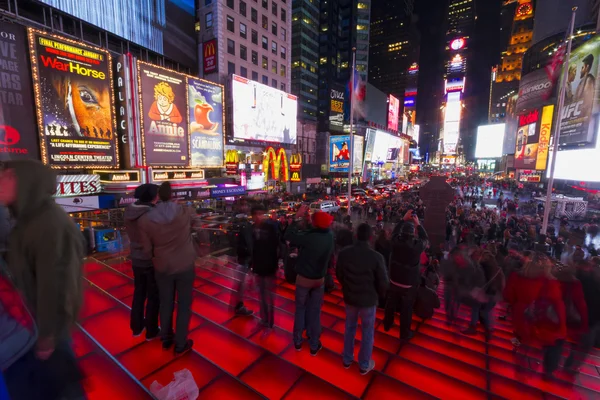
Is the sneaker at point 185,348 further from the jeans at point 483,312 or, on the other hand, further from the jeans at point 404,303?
the jeans at point 483,312

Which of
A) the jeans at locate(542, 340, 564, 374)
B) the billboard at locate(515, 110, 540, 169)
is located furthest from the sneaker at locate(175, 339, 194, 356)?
the billboard at locate(515, 110, 540, 169)

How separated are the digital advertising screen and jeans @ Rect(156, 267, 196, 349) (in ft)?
156

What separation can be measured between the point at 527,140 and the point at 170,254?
53717 millimetres

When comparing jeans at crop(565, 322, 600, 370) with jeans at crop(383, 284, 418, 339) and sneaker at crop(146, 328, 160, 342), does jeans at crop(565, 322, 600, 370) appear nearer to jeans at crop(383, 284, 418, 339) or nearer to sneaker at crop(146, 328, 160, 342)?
jeans at crop(383, 284, 418, 339)

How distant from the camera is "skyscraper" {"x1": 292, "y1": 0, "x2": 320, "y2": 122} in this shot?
61281 mm

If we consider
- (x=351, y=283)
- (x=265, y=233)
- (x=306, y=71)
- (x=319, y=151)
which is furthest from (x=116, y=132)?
(x=306, y=71)

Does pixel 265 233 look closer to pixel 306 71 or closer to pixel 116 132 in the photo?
pixel 116 132

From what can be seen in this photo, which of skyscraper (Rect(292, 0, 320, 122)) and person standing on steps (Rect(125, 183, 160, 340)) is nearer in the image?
person standing on steps (Rect(125, 183, 160, 340))

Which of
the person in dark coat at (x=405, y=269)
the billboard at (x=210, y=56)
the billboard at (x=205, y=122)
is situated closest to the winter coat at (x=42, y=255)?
the person in dark coat at (x=405, y=269)

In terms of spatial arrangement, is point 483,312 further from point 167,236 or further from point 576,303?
point 167,236

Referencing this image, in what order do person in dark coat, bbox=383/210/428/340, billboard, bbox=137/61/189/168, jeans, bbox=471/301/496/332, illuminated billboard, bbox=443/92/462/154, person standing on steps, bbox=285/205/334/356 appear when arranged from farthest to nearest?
illuminated billboard, bbox=443/92/462/154 < billboard, bbox=137/61/189/168 < jeans, bbox=471/301/496/332 < person in dark coat, bbox=383/210/428/340 < person standing on steps, bbox=285/205/334/356

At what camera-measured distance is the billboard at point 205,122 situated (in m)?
24.3

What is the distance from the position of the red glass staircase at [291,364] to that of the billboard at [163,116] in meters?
19.0

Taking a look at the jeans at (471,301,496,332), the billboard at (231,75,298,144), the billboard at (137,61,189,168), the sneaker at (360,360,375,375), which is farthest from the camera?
the billboard at (231,75,298,144)
